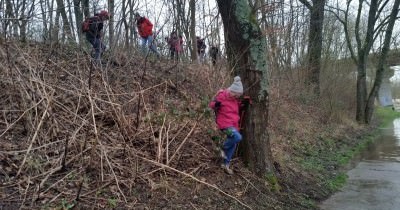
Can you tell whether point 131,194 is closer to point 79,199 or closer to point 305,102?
point 79,199

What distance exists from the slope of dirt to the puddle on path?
0.41 m

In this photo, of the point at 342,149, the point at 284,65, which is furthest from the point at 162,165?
the point at 284,65

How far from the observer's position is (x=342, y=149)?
42.5ft

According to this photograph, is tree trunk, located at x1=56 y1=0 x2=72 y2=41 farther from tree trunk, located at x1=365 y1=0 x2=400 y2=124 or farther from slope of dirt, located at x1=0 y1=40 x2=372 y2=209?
tree trunk, located at x1=365 y1=0 x2=400 y2=124

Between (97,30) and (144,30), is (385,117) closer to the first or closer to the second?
(144,30)

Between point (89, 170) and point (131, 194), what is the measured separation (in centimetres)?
66

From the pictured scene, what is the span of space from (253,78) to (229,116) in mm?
853

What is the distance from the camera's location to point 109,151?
5637mm

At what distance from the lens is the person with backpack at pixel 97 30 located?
319 inches

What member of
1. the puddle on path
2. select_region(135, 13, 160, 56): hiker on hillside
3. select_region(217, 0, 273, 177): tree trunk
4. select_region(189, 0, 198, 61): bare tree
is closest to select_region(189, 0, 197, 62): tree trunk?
select_region(189, 0, 198, 61): bare tree

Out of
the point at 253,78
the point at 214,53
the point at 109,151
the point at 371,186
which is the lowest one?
the point at 371,186

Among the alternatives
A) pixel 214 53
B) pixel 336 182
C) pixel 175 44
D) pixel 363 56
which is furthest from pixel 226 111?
pixel 363 56

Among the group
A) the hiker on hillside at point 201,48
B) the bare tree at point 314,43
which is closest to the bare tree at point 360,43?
the bare tree at point 314,43

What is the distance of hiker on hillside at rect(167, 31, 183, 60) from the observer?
10835 millimetres
